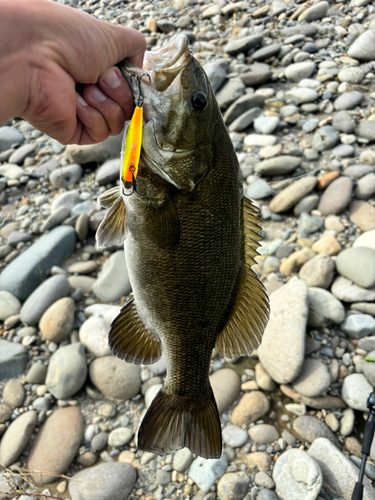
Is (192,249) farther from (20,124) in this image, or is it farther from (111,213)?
(20,124)

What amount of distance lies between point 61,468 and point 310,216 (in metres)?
3.41

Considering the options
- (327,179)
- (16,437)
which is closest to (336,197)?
(327,179)

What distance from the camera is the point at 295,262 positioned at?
4.13 meters

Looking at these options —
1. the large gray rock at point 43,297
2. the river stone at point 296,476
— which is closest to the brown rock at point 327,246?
the river stone at point 296,476

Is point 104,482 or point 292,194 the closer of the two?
point 104,482

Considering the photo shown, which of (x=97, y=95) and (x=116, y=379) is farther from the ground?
(x=97, y=95)

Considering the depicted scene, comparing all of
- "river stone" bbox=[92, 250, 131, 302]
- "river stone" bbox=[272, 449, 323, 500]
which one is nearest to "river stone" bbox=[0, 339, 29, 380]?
"river stone" bbox=[92, 250, 131, 302]

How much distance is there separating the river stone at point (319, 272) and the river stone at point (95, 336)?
1.97 m

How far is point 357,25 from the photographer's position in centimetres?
713

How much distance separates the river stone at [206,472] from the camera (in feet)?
9.81

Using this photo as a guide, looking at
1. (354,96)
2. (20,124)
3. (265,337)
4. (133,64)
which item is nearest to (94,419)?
(265,337)

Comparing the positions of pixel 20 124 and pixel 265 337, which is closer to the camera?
pixel 265 337

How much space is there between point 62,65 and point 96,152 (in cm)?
439

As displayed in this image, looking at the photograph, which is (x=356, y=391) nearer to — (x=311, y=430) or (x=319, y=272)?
(x=311, y=430)
